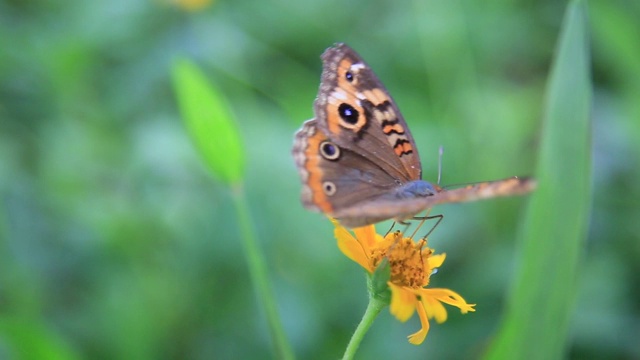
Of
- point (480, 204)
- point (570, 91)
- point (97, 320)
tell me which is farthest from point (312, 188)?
point (480, 204)

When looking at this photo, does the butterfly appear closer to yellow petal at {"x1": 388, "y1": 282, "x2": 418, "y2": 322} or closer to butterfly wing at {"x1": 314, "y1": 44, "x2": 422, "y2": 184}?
butterfly wing at {"x1": 314, "y1": 44, "x2": 422, "y2": 184}

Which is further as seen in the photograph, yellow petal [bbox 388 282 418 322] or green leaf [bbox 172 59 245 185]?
green leaf [bbox 172 59 245 185]

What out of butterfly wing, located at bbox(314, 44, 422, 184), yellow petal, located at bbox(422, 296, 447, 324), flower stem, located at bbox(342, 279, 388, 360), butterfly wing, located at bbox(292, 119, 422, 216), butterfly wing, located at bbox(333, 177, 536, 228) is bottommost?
flower stem, located at bbox(342, 279, 388, 360)

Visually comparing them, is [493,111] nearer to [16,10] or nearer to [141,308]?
[141,308]

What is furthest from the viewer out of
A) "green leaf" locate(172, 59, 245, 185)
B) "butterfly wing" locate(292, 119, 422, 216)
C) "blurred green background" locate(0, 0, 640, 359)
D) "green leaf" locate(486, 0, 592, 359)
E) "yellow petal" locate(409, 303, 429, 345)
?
"blurred green background" locate(0, 0, 640, 359)

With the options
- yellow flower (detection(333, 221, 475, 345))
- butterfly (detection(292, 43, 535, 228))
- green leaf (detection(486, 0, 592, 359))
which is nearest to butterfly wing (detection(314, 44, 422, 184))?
butterfly (detection(292, 43, 535, 228))

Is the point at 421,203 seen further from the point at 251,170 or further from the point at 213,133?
the point at 251,170

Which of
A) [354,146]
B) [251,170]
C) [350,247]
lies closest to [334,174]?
[354,146]
